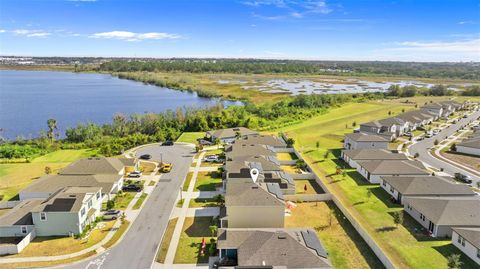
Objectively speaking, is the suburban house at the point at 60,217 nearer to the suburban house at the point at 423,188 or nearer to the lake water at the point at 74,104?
the suburban house at the point at 423,188

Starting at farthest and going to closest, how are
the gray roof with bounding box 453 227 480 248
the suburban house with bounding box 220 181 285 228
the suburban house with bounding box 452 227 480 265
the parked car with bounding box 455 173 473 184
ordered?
1. the parked car with bounding box 455 173 473 184
2. the suburban house with bounding box 220 181 285 228
3. the gray roof with bounding box 453 227 480 248
4. the suburban house with bounding box 452 227 480 265

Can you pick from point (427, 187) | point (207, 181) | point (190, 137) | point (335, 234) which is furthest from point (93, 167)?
point (427, 187)

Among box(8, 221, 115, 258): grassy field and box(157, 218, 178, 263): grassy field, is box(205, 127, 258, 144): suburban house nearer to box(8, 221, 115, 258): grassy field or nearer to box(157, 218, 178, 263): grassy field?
box(157, 218, 178, 263): grassy field

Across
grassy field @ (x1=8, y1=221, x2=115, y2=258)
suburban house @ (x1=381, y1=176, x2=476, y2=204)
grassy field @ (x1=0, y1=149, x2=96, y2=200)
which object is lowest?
grassy field @ (x1=0, y1=149, x2=96, y2=200)

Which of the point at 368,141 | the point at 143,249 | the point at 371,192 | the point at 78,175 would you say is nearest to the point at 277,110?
the point at 368,141

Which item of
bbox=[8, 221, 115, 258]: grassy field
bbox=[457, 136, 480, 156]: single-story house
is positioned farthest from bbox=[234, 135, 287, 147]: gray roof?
bbox=[8, 221, 115, 258]: grassy field

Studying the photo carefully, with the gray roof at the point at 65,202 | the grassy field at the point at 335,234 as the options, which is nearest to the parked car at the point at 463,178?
the grassy field at the point at 335,234
